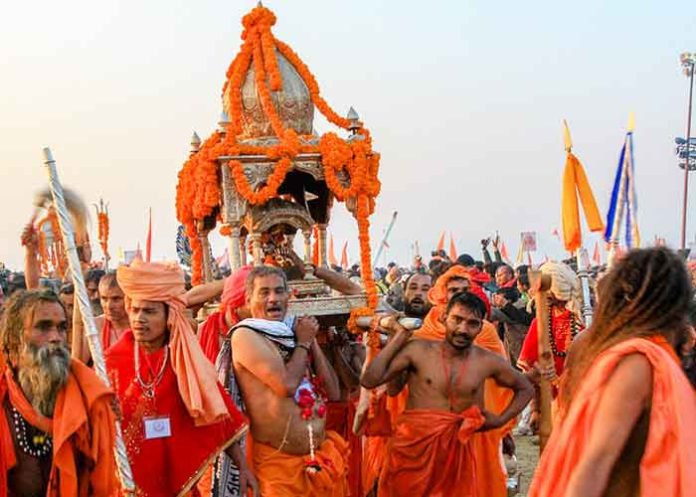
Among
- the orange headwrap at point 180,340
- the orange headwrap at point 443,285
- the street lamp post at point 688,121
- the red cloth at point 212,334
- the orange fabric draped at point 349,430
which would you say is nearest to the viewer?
the orange headwrap at point 180,340

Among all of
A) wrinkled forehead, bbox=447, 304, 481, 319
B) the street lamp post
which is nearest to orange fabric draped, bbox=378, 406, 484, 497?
wrinkled forehead, bbox=447, 304, 481, 319

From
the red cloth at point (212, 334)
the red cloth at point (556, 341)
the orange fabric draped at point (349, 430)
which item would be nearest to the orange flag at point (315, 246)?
the orange fabric draped at point (349, 430)

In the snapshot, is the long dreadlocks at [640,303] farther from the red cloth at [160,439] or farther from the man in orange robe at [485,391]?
the man in orange robe at [485,391]

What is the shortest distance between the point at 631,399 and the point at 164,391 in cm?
266

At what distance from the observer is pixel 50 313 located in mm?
4121

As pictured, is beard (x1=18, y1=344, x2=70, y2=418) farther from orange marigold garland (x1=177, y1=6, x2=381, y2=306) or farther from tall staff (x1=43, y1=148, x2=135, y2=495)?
orange marigold garland (x1=177, y1=6, x2=381, y2=306)

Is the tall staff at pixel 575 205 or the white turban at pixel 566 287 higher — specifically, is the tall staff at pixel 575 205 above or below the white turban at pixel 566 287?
above

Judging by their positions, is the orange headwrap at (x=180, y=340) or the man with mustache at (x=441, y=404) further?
the man with mustache at (x=441, y=404)

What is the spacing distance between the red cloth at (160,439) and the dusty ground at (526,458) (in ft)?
14.7

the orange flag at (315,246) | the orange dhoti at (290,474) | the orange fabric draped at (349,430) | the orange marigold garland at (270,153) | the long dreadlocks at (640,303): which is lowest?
the orange fabric draped at (349,430)

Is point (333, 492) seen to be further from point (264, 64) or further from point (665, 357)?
point (264, 64)

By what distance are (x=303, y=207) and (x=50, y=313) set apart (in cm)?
421

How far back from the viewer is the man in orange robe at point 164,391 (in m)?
4.84

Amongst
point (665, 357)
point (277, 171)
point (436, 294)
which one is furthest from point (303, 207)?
point (665, 357)
